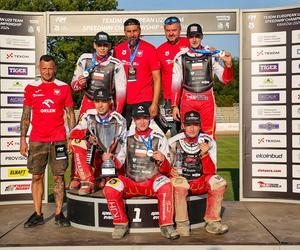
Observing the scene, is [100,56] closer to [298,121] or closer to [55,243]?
[55,243]

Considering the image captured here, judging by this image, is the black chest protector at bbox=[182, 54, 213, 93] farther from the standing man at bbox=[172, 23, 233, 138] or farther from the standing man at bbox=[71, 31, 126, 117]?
the standing man at bbox=[71, 31, 126, 117]

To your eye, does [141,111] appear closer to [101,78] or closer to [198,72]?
[101,78]

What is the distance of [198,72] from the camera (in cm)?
605

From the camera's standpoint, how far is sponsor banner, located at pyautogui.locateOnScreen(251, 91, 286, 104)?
298 inches

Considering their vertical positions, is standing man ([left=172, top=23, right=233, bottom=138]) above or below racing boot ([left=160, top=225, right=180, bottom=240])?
above

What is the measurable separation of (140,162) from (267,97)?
3.21m

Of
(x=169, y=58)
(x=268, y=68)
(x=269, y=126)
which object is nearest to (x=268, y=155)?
(x=269, y=126)

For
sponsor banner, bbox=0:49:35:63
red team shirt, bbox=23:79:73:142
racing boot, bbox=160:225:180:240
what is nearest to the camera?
racing boot, bbox=160:225:180:240

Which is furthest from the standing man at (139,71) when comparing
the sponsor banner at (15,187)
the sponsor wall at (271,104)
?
the sponsor banner at (15,187)

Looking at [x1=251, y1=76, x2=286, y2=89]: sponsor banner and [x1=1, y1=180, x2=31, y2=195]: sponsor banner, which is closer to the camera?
[x1=251, y1=76, x2=286, y2=89]: sponsor banner

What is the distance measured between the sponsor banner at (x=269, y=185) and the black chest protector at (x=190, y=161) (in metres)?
2.58

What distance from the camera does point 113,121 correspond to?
5469 millimetres

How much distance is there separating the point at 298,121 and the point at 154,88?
110 inches

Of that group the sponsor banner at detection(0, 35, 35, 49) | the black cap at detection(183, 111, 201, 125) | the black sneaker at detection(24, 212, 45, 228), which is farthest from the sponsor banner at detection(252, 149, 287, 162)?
the sponsor banner at detection(0, 35, 35, 49)
